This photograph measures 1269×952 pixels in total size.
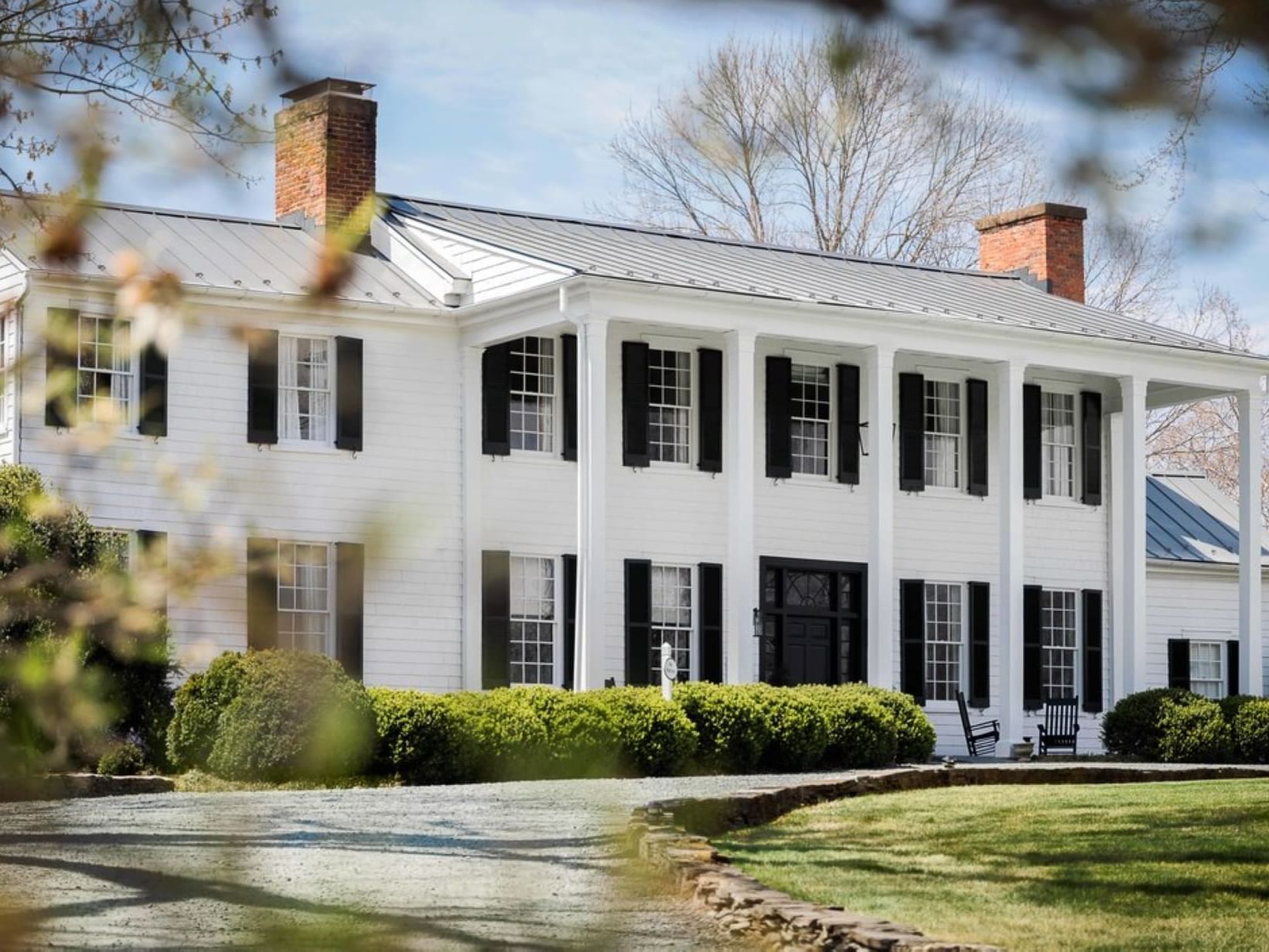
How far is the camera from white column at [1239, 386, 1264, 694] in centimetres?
2970

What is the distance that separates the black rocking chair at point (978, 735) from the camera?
91.1 feet

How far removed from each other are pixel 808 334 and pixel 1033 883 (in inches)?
593

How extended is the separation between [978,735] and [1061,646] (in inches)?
114

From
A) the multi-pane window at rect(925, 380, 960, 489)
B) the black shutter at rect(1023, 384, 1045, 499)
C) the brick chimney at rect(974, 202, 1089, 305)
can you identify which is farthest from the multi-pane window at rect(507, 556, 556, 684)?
the brick chimney at rect(974, 202, 1089, 305)

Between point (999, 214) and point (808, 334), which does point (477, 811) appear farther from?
point (999, 214)

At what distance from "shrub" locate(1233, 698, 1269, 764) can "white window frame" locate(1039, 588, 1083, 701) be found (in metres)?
3.35

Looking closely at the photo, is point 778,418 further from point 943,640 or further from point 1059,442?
point 1059,442

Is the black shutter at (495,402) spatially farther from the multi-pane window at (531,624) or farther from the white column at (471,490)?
the multi-pane window at (531,624)

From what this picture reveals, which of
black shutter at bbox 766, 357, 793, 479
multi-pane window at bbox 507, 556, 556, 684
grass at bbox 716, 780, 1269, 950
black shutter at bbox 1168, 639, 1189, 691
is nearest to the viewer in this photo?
grass at bbox 716, 780, 1269, 950

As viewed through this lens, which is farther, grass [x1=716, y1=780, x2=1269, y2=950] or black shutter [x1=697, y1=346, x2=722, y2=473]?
black shutter [x1=697, y1=346, x2=722, y2=473]

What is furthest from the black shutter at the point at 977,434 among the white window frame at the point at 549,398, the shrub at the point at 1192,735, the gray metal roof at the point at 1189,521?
the white window frame at the point at 549,398

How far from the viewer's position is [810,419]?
28.7 meters

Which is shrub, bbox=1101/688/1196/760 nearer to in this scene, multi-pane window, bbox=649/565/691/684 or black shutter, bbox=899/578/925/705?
black shutter, bbox=899/578/925/705

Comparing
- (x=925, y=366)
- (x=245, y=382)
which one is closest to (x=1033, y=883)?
(x=245, y=382)
